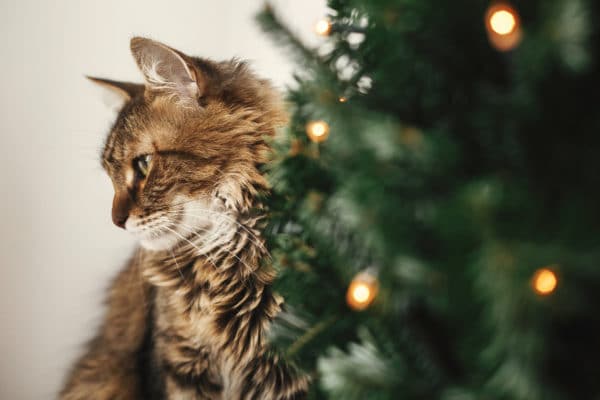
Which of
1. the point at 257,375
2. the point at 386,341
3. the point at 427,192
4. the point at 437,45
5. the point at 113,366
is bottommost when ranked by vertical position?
the point at 113,366

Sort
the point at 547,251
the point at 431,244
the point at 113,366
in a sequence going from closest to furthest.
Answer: the point at 547,251 < the point at 431,244 < the point at 113,366

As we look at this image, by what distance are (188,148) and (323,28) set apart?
0.43 metres

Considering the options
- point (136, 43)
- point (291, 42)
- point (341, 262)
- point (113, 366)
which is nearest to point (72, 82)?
point (136, 43)

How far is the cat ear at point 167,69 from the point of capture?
2.76 feet

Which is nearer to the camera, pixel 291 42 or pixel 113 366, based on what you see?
pixel 291 42

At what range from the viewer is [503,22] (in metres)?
0.32

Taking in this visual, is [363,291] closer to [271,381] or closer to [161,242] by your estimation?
[271,381]

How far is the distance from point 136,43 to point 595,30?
2.61ft

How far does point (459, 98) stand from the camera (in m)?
→ 0.39

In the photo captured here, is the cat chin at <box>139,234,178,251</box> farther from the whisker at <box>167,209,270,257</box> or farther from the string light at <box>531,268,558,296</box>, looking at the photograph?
the string light at <box>531,268,558,296</box>

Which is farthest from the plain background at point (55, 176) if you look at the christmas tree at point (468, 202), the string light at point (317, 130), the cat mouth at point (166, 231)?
the christmas tree at point (468, 202)

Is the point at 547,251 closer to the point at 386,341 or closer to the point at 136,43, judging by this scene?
the point at 386,341

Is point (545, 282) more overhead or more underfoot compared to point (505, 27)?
more underfoot

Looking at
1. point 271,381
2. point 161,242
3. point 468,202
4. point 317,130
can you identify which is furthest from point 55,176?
point 468,202
